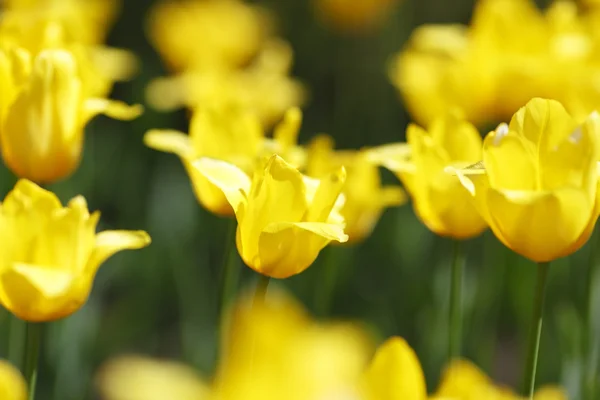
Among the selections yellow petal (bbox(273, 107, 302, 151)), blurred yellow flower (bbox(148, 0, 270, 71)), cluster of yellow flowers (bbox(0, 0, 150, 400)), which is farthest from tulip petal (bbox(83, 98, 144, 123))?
blurred yellow flower (bbox(148, 0, 270, 71))

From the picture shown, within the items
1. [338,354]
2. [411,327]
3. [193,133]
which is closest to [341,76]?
[411,327]

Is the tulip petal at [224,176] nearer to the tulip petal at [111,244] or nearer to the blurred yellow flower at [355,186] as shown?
the tulip petal at [111,244]

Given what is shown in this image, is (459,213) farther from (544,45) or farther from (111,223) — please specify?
(111,223)

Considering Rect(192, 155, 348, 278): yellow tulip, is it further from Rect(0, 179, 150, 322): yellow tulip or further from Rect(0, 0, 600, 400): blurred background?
Rect(0, 0, 600, 400): blurred background

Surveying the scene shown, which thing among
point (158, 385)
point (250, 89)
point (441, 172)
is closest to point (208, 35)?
point (250, 89)

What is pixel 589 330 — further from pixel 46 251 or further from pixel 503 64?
pixel 46 251

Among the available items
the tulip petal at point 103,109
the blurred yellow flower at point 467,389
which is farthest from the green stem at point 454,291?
the tulip petal at point 103,109
